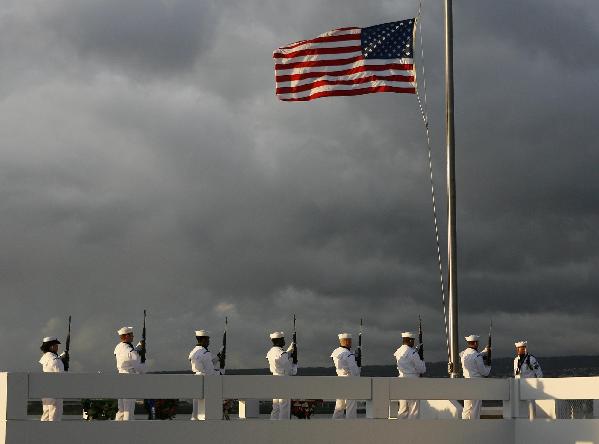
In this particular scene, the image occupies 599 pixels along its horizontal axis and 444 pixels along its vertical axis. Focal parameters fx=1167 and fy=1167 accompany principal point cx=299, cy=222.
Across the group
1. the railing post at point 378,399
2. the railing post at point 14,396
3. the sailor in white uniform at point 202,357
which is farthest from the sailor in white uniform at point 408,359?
the railing post at point 14,396

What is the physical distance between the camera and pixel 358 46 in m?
26.2

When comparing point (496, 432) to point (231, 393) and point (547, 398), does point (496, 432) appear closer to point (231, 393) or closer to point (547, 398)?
point (547, 398)

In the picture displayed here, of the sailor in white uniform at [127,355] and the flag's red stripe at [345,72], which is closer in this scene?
the sailor in white uniform at [127,355]

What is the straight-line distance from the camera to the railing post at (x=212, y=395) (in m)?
19.2

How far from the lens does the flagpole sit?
23562mm

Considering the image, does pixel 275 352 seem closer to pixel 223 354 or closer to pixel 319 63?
pixel 223 354

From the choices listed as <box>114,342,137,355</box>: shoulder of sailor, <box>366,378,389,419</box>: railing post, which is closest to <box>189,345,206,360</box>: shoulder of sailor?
<box>114,342,137,355</box>: shoulder of sailor

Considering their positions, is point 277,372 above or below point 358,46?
below

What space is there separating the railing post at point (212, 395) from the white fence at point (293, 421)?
0.05 ft

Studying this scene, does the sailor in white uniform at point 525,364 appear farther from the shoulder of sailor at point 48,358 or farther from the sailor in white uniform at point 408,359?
the shoulder of sailor at point 48,358

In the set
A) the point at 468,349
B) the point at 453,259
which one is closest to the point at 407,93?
the point at 453,259

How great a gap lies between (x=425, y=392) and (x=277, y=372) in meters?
3.57

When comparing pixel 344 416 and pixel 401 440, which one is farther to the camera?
pixel 344 416

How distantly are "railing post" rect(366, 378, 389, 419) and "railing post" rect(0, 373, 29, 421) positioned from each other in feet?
20.2
